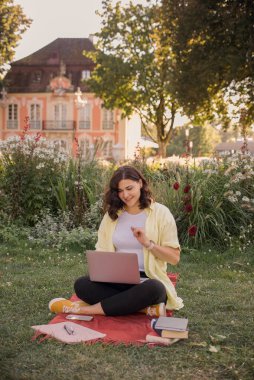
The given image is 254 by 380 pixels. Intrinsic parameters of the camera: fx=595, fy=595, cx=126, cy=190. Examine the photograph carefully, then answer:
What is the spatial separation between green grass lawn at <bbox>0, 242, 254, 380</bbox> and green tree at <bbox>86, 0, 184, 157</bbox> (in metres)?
19.5

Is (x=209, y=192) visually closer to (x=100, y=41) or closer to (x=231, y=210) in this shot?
(x=231, y=210)

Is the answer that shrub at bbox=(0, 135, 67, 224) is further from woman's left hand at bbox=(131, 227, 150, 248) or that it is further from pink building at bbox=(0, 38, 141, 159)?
pink building at bbox=(0, 38, 141, 159)

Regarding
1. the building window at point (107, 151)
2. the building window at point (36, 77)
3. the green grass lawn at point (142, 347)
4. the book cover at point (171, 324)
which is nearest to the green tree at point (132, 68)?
the building window at point (107, 151)

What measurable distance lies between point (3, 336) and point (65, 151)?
216 inches

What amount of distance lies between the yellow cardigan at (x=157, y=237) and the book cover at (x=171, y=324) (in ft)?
1.63

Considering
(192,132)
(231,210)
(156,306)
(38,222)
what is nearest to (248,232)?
(231,210)

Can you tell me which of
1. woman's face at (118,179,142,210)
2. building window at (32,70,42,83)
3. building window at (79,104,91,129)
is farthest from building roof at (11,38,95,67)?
woman's face at (118,179,142,210)

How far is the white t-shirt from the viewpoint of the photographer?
170 inches

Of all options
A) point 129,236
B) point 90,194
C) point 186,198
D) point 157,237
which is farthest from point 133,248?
point 90,194

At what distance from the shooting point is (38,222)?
820 cm

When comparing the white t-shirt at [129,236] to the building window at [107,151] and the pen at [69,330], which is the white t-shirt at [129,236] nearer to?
the pen at [69,330]

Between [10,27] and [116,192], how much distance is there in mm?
26037

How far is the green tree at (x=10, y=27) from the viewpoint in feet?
91.4

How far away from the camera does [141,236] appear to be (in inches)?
154
